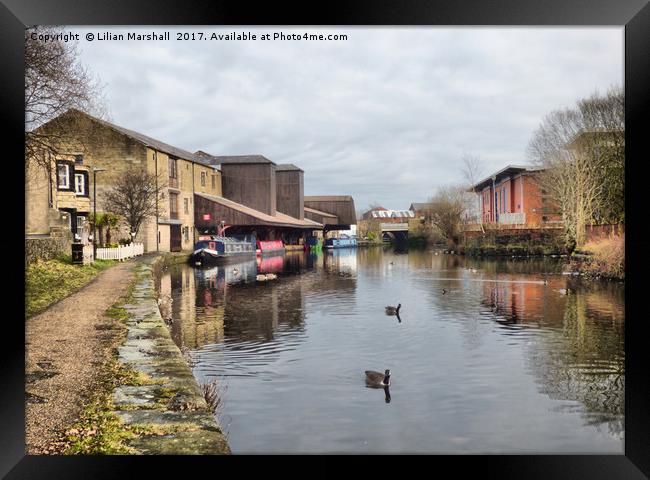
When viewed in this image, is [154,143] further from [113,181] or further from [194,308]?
[194,308]

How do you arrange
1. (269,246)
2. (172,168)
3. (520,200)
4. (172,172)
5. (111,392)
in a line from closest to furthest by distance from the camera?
(111,392), (520,200), (172,172), (172,168), (269,246)

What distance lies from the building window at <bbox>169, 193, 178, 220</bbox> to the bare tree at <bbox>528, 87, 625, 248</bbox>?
22774 millimetres

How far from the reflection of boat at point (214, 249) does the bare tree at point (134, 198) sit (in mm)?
3343

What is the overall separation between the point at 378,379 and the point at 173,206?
28877 millimetres

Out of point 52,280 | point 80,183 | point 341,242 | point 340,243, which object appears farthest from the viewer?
point 341,242

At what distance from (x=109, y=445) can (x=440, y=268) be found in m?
25.3

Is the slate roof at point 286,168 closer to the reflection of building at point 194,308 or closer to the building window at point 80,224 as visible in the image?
the building window at point 80,224

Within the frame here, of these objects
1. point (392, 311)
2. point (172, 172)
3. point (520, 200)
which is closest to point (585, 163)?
point (520, 200)


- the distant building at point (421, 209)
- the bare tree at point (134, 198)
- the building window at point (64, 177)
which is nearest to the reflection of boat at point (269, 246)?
the bare tree at point (134, 198)

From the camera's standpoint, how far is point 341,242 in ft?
224

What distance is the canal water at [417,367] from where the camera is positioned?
6.42 m

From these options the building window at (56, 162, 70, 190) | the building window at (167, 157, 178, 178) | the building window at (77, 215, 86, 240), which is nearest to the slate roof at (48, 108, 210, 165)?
the building window at (167, 157, 178, 178)

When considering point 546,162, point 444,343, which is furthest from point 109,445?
point 546,162

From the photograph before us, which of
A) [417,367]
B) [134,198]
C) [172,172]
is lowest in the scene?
[417,367]
